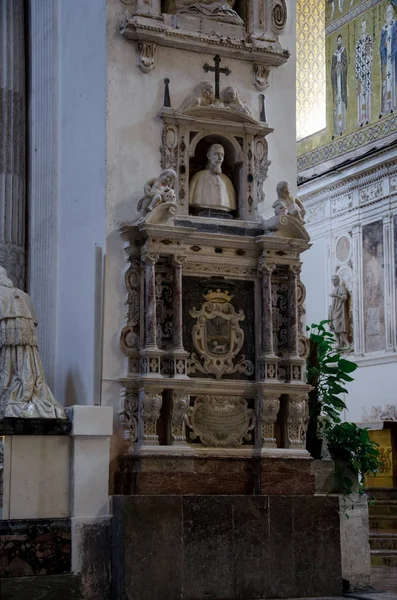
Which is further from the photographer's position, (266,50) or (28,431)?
(266,50)

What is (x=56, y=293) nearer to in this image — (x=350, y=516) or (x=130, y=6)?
(x=130, y=6)

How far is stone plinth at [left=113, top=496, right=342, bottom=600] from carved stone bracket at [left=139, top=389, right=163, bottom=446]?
54 centimetres

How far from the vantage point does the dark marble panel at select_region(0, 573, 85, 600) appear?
306 inches

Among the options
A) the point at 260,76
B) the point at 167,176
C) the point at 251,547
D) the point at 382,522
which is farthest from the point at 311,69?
the point at 251,547

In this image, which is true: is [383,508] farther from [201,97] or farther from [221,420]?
[201,97]

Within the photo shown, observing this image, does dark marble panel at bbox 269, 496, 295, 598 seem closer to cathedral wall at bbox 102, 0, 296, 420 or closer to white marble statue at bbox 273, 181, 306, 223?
cathedral wall at bbox 102, 0, 296, 420

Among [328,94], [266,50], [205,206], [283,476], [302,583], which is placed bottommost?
[302,583]

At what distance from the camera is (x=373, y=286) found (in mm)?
19609

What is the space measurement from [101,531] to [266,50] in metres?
4.58

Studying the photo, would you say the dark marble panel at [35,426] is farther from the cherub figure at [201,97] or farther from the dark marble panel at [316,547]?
the cherub figure at [201,97]

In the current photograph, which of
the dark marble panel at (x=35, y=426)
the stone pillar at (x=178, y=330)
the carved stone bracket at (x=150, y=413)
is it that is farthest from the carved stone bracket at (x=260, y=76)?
the dark marble panel at (x=35, y=426)

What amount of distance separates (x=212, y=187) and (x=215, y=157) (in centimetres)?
27

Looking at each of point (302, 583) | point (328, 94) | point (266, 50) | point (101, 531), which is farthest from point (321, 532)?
point (328, 94)

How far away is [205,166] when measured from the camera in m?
9.62
